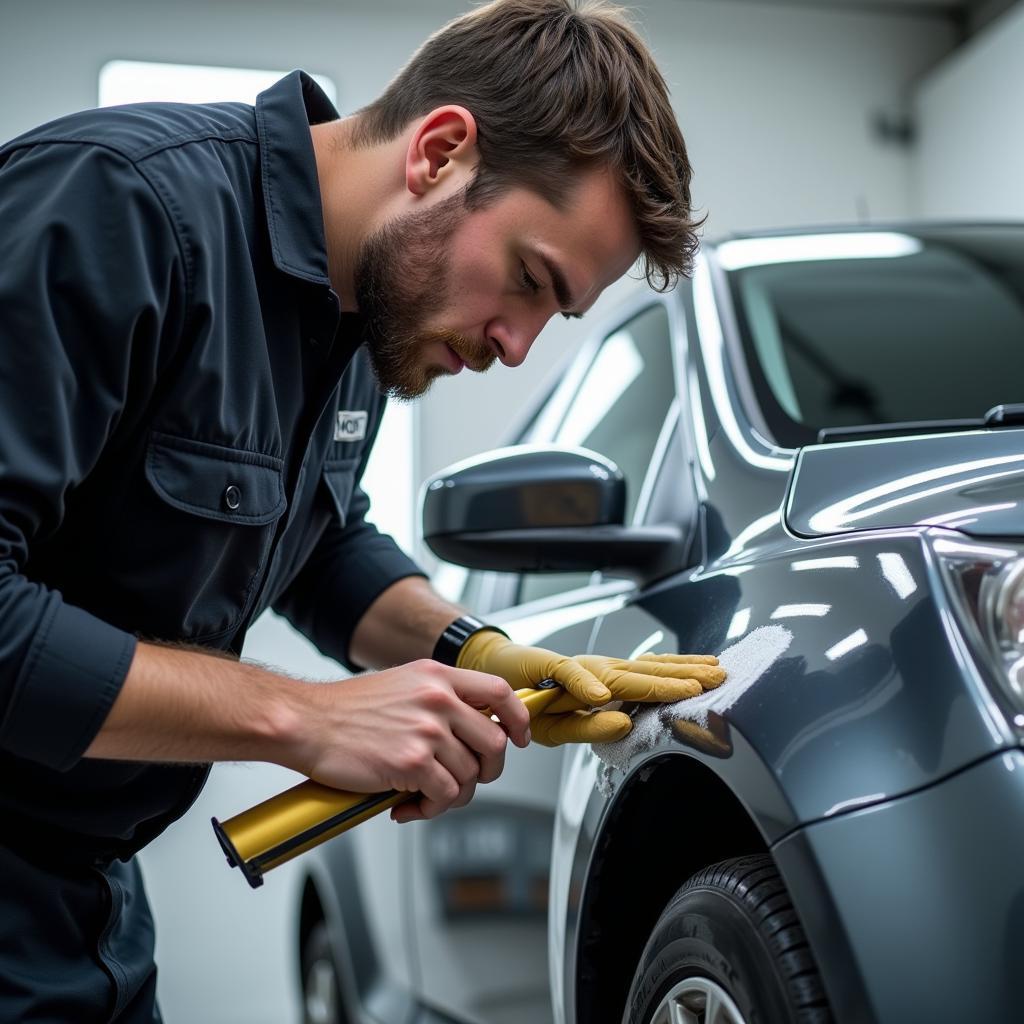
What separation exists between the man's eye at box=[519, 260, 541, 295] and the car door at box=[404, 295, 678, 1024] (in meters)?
0.36

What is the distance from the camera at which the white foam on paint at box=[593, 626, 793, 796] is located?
1072 millimetres


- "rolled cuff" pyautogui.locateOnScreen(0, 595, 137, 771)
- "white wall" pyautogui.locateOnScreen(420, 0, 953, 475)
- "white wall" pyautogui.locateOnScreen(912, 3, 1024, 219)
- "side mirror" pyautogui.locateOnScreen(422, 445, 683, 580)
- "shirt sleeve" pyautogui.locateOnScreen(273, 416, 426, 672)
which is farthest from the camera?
"white wall" pyautogui.locateOnScreen(420, 0, 953, 475)

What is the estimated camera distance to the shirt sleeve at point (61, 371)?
99 centimetres

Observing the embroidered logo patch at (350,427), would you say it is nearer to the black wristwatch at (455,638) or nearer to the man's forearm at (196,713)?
the black wristwatch at (455,638)

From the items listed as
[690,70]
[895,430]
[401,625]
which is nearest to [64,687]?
[401,625]

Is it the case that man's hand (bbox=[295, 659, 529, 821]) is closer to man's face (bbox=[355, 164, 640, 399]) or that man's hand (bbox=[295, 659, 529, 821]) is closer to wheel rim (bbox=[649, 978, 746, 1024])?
wheel rim (bbox=[649, 978, 746, 1024])

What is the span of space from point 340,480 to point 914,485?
75cm

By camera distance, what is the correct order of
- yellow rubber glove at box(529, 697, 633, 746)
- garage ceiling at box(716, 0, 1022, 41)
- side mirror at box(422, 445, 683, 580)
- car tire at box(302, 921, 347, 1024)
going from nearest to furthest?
1. yellow rubber glove at box(529, 697, 633, 746)
2. side mirror at box(422, 445, 683, 580)
3. car tire at box(302, 921, 347, 1024)
4. garage ceiling at box(716, 0, 1022, 41)

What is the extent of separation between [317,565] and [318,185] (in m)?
0.62

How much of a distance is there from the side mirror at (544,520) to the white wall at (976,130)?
416 centimetres

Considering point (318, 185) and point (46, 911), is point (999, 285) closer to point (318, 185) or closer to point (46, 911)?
point (318, 185)

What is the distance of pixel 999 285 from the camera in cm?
187

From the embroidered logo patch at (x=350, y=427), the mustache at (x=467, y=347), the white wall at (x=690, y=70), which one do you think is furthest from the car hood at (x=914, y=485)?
the white wall at (x=690, y=70)

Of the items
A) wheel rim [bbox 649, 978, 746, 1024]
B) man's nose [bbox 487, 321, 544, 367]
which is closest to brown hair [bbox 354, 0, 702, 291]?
man's nose [bbox 487, 321, 544, 367]
